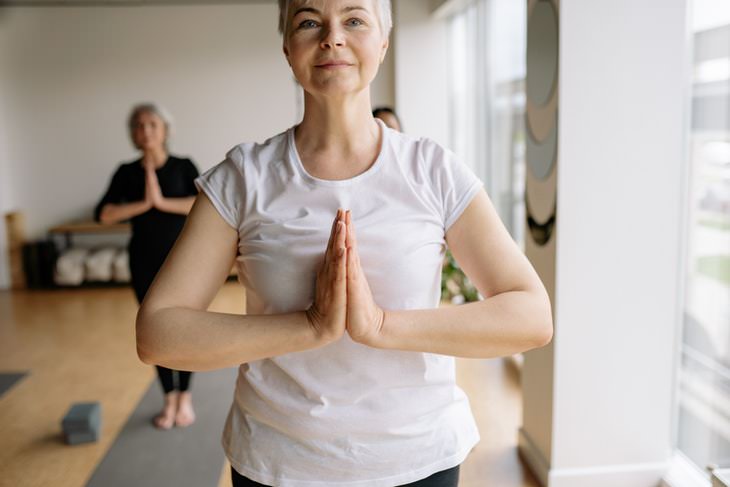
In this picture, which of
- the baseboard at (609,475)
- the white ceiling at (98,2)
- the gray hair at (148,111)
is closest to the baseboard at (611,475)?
the baseboard at (609,475)

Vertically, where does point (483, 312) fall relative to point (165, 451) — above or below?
above

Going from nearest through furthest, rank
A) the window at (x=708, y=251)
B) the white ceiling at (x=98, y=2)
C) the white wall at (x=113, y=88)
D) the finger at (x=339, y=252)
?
1. the finger at (x=339, y=252)
2. the window at (x=708, y=251)
3. the white ceiling at (x=98, y=2)
4. the white wall at (x=113, y=88)

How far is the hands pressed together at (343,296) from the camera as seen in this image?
86 cm

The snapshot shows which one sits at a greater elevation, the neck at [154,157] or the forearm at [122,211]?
the neck at [154,157]

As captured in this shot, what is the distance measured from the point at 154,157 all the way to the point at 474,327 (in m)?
2.83

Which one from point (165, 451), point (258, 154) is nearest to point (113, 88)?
point (165, 451)

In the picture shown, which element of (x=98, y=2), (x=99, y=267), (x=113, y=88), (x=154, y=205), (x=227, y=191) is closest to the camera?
(x=227, y=191)

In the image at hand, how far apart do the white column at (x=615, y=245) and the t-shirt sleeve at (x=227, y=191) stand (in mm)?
1738

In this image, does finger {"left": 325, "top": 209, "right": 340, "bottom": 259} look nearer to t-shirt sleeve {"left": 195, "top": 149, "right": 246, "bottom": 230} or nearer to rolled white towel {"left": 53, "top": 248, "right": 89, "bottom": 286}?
t-shirt sleeve {"left": 195, "top": 149, "right": 246, "bottom": 230}

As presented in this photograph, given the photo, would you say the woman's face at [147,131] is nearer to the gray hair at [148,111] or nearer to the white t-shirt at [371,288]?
the gray hair at [148,111]

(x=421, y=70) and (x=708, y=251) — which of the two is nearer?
(x=708, y=251)

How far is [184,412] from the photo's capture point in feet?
11.6

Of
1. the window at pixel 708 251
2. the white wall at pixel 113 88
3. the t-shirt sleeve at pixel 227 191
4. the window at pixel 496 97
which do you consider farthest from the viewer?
the white wall at pixel 113 88

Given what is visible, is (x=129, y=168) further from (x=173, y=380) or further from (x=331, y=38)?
(x=331, y=38)
